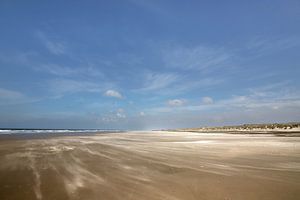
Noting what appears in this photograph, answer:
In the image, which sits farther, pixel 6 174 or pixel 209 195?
pixel 6 174

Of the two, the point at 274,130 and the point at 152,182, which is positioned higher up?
the point at 274,130

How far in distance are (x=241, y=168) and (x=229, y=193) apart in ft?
10.1

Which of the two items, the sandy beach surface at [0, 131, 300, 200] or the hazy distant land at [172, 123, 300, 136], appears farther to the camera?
the hazy distant land at [172, 123, 300, 136]

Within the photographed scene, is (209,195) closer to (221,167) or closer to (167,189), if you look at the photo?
(167,189)

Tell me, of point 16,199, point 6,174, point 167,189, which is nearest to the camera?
point 16,199

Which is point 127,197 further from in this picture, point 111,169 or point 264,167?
point 264,167

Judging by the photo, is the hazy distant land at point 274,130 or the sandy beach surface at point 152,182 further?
the hazy distant land at point 274,130

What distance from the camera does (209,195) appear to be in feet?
15.4

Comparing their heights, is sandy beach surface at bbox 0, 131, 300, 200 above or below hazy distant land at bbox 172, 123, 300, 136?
below

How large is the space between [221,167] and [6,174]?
737 cm

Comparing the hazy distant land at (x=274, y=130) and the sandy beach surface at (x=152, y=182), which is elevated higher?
the hazy distant land at (x=274, y=130)

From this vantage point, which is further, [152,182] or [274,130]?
[274,130]

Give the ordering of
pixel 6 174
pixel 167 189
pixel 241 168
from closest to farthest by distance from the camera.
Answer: pixel 167 189, pixel 6 174, pixel 241 168

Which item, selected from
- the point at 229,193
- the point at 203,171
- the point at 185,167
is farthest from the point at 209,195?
the point at 185,167
